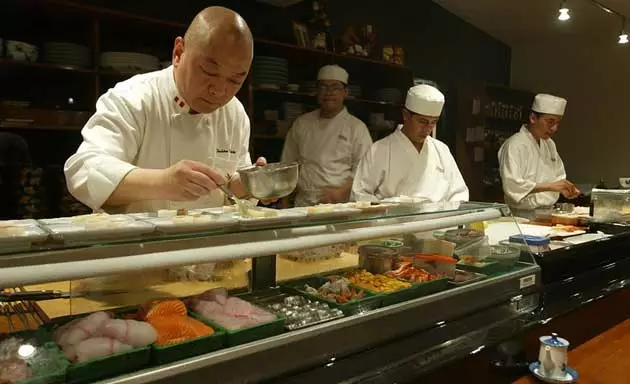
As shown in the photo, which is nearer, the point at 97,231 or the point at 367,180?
the point at 97,231

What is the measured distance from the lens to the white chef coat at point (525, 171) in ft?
14.4

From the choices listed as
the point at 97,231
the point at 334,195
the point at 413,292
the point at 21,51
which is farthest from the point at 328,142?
the point at 97,231

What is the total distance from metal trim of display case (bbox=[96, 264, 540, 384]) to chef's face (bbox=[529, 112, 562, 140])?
10.2 feet

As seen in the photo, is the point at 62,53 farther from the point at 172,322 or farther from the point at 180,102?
the point at 172,322

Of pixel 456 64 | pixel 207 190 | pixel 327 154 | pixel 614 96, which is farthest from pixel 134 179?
pixel 614 96

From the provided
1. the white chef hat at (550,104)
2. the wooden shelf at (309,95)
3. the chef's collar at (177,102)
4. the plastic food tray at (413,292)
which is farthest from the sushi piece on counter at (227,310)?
the white chef hat at (550,104)

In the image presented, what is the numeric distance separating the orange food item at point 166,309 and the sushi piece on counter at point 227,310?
0.05 m

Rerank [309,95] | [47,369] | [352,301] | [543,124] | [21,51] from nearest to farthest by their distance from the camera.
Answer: [47,369], [352,301], [21,51], [543,124], [309,95]

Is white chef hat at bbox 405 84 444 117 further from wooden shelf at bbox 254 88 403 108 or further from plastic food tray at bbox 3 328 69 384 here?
plastic food tray at bbox 3 328 69 384

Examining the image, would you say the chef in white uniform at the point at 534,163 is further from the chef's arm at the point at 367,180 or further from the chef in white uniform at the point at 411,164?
the chef's arm at the point at 367,180

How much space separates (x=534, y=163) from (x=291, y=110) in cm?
221

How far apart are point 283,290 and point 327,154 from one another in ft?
9.21

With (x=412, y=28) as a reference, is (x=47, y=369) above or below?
below

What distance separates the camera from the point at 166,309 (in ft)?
4.28
